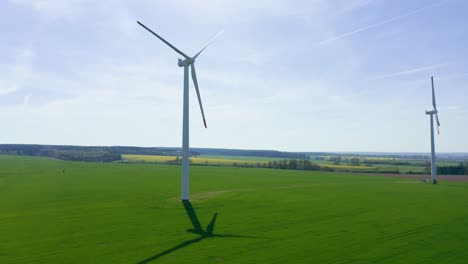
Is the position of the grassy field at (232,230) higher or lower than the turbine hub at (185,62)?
lower

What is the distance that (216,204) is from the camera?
4147 cm

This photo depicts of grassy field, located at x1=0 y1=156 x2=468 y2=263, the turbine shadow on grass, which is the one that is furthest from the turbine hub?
the turbine shadow on grass

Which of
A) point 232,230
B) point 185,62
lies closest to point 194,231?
point 232,230

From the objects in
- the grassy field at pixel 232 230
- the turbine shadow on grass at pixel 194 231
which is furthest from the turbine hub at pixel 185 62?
the turbine shadow on grass at pixel 194 231

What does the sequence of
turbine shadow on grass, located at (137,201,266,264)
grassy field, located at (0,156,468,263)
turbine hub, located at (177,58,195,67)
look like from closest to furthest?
grassy field, located at (0,156,468,263)
turbine shadow on grass, located at (137,201,266,264)
turbine hub, located at (177,58,195,67)

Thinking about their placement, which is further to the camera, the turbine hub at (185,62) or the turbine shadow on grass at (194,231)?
A: the turbine hub at (185,62)

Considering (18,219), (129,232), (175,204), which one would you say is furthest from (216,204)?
(18,219)

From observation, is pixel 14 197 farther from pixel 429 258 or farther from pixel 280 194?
pixel 429 258

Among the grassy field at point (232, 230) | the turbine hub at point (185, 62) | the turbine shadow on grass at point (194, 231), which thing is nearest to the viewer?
the grassy field at point (232, 230)

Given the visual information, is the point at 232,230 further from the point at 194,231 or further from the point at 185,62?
the point at 185,62

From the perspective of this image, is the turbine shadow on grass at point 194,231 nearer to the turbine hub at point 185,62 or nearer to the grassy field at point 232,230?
the grassy field at point 232,230

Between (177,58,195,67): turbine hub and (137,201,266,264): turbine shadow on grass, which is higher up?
(177,58,195,67): turbine hub

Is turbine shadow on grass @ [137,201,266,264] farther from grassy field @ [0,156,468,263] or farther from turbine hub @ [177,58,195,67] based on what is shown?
turbine hub @ [177,58,195,67]

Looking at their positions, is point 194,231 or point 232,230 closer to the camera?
point 194,231
